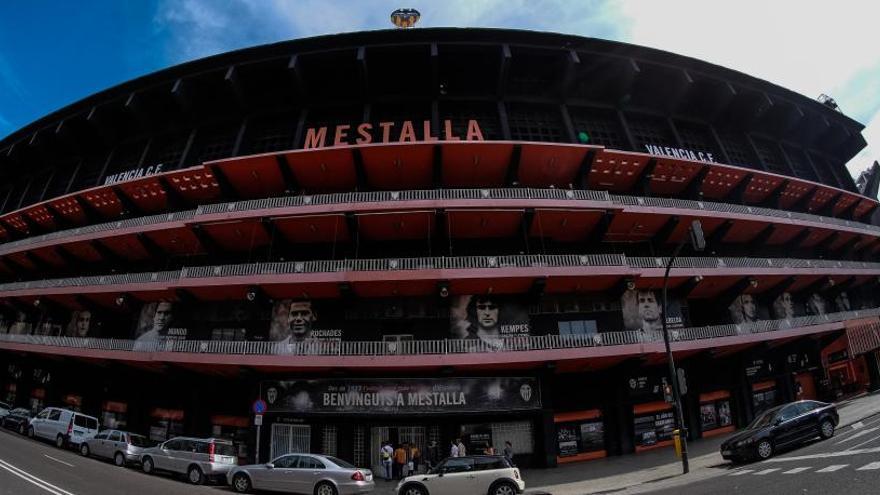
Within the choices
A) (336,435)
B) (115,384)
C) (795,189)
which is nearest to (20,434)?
(115,384)

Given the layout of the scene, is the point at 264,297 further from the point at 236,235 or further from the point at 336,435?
the point at 336,435

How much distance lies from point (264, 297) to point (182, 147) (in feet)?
48.3

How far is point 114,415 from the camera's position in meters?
23.5

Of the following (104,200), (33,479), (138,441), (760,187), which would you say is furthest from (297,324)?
(760,187)

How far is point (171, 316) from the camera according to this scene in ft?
71.7

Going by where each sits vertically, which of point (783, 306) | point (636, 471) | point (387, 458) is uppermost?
point (783, 306)

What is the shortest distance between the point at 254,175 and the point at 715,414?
1108 inches

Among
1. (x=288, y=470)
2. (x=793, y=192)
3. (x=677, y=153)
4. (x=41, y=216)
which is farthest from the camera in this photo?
(x=41, y=216)

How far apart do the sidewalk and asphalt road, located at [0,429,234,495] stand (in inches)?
449

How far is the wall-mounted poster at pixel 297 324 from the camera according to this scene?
1952 centimetres

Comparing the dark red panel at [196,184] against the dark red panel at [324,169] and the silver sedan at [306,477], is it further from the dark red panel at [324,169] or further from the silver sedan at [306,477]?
the silver sedan at [306,477]

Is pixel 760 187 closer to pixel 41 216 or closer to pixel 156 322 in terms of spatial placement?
pixel 156 322

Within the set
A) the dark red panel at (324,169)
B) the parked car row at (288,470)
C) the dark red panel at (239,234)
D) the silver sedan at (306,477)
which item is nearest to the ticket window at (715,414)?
the parked car row at (288,470)

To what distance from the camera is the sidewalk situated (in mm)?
12688
